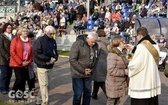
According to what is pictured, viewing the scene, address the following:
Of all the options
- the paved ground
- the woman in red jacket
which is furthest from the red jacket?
the paved ground

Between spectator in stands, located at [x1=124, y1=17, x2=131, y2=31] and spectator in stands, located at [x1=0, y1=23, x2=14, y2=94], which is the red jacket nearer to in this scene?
spectator in stands, located at [x1=0, y1=23, x2=14, y2=94]

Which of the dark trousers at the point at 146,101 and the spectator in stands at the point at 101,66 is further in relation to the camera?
the spectator in stands at the point at 101,66

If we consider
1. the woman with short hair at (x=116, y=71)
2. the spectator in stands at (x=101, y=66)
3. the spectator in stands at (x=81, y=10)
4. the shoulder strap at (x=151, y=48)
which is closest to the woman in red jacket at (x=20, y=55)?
the spectator in stands at (x=101, y=66)

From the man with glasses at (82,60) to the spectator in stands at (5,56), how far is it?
2712mm

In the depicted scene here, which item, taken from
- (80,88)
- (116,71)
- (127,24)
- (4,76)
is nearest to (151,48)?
(116,71)

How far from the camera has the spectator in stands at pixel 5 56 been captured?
990cm

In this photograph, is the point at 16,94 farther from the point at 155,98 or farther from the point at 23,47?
the point at 155,98

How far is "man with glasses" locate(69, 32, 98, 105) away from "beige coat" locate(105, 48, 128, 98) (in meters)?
0.38

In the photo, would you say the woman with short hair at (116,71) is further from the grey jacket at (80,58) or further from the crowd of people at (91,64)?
the grey jacket at (80,58)

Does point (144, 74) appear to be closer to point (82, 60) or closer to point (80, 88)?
point (82, 60)

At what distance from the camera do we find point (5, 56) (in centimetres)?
988

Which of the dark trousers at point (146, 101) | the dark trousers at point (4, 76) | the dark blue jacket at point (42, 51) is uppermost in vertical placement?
the dark blue jacket at point (42, 51)

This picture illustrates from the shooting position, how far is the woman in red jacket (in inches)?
356
